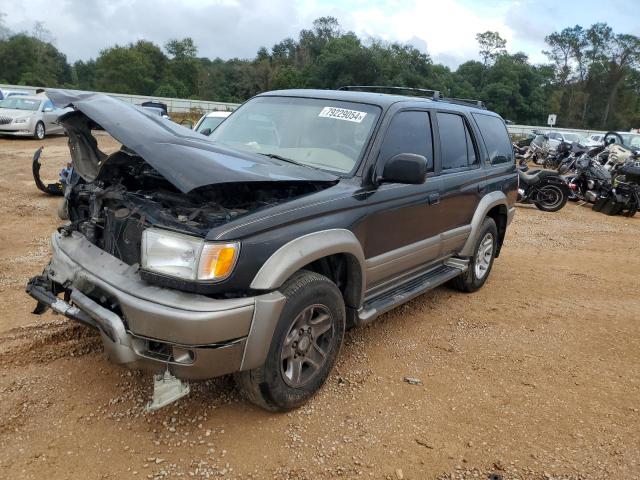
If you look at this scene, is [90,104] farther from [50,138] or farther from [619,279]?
[50,138]

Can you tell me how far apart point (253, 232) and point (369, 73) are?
60.6m

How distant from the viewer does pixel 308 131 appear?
3855mm

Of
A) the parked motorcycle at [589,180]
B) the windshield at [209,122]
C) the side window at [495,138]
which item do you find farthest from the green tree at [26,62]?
the side window at [495,138]

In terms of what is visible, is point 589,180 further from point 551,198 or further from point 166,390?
point 166,390

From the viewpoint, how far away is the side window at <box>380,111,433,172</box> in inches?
147

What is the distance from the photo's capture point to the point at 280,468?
2689 mm

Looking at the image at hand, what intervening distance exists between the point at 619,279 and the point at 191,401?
5909mm

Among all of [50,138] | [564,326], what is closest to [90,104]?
[564,326]

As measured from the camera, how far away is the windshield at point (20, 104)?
58.1ft

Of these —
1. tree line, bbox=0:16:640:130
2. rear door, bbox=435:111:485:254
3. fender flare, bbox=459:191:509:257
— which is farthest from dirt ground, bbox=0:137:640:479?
tree line, bbox=0:16:640:130

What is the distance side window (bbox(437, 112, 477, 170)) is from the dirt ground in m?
1.44

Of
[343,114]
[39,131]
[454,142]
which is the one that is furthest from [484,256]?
[39,131]

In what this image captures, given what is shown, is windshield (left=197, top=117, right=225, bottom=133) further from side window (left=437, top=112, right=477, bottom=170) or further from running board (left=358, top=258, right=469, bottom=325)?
running board (left=358, top=258, right=469, bottom=325)

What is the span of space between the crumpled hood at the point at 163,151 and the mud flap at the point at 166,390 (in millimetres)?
977
